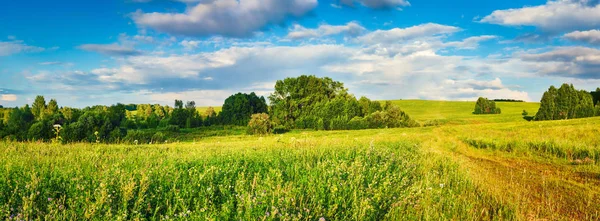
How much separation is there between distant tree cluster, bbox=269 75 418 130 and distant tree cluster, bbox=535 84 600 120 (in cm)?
2016

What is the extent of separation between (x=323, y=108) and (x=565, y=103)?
112ft

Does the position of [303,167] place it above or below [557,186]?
above

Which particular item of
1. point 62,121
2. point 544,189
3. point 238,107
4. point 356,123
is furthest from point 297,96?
point 544,189

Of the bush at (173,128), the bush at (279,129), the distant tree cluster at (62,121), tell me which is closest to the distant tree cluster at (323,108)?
the bush at (279,129)

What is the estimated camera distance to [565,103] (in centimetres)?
4875

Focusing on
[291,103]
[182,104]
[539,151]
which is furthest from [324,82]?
[539,151]

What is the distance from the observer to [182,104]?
207 feet

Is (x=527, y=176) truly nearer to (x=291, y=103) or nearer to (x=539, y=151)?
(x=539, y=151)

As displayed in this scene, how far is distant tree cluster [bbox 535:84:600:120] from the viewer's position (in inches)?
→ 1842

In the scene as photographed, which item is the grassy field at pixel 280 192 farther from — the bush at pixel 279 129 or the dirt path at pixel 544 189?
the bush at pixel 279 129

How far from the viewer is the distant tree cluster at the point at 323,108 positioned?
1884 inches

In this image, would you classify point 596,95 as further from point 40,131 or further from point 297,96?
point 40,131

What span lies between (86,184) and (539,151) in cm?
1574

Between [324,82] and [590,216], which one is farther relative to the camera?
[324,82]
